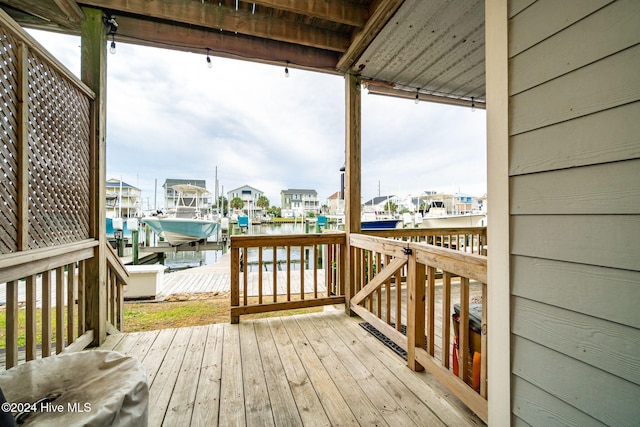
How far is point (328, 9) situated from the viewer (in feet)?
7.36

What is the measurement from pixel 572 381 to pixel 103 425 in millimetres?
1445

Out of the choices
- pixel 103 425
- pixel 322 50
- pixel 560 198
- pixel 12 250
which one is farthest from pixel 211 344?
pixel 322 50

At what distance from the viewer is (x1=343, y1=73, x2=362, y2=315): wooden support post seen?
3.00 meters

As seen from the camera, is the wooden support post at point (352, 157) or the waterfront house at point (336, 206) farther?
the waterfront house at point (336, 206)

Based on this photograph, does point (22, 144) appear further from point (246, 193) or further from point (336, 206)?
point (246, 193)

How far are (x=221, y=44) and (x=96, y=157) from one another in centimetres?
159

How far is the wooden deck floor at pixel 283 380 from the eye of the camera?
4.80 ft

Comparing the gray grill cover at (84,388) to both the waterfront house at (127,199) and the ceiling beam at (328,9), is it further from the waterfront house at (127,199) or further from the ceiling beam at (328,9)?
the waterfront house at (127,199)

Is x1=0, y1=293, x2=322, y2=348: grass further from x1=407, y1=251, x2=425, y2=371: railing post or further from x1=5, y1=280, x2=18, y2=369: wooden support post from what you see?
x1=407, y1=251, x2=425, y2=371: railing post

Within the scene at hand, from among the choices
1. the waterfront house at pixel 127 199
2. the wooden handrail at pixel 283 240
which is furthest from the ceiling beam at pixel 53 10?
the waterfront house at pixel 127 199

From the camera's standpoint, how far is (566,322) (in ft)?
2.87

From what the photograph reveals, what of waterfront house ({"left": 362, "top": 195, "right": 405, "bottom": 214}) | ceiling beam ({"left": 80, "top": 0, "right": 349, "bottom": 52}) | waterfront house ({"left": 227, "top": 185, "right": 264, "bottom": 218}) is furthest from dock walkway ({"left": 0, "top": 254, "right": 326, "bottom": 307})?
waterfront house ({"left": 227, "top": 185, "right": 264, "bottom": 218})

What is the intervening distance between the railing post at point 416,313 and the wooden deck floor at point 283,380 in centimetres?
11

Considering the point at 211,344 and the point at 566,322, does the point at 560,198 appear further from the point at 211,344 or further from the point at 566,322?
the point at 211,344
